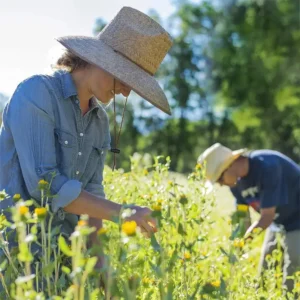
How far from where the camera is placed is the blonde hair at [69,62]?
271 cm

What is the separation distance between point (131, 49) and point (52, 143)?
529 mm

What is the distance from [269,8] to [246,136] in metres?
5.12

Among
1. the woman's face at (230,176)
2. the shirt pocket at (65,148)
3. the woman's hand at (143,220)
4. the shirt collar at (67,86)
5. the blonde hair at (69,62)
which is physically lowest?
the woman's face at (230,176)

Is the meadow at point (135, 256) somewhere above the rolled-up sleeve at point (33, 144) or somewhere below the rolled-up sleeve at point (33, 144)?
below

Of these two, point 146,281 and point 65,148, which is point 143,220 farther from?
point 65,148

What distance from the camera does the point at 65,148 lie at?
2.61 m

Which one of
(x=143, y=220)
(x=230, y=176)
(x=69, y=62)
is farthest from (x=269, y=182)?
(x=143, y=220)

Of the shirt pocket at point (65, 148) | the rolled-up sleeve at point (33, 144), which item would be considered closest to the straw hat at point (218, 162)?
the shirt pocket at point (65, 148)

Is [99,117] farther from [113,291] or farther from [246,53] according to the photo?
[246,53]

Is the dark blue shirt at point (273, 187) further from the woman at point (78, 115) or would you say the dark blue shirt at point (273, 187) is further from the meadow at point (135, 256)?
the woman at point (78, 115)

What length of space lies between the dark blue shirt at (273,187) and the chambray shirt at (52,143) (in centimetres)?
235

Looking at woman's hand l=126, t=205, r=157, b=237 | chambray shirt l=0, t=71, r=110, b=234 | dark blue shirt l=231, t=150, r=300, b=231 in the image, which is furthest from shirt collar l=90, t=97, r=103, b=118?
dark blue shirt l=231, t=150, r=300, b=231

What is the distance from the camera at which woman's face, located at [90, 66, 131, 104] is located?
8.36 feet

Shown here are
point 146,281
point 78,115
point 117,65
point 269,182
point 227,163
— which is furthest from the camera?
point 227,163
